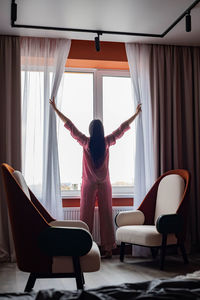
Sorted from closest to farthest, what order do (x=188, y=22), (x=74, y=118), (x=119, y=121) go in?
(x=188, y=22) < (x=74, y=118) < (x=119, y=121)

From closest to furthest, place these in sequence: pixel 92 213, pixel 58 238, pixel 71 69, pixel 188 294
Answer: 1. pixel 188 294
2. pixel 58 238
3. pixel 92 213
4. pixel 71 69

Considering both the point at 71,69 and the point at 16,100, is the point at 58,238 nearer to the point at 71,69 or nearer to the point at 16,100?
the point at 16,100

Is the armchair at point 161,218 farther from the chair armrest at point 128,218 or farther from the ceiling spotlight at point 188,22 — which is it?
the ceiling spotlight at point 188,22

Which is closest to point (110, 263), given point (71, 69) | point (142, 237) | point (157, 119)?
point (142, 237)

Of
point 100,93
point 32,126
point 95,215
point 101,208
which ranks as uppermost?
point 100,93

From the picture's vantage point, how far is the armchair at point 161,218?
3.69 meters

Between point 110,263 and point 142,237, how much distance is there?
22.0 inches

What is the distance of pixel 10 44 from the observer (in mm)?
4410

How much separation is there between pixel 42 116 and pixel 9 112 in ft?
1.26

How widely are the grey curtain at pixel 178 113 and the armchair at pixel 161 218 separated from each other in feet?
1.17

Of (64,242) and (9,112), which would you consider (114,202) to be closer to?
(9,112)

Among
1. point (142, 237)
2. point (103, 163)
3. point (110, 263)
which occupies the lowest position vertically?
point (110, 263)

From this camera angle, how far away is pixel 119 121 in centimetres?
503

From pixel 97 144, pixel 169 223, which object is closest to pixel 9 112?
pixel 97 144
